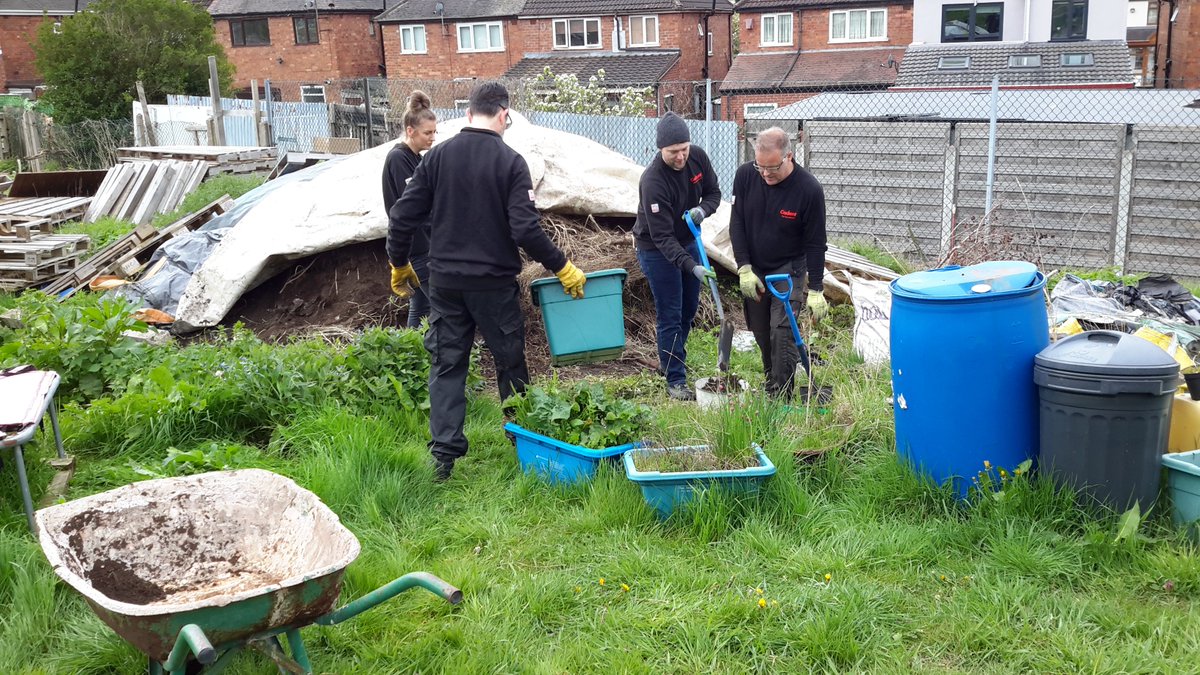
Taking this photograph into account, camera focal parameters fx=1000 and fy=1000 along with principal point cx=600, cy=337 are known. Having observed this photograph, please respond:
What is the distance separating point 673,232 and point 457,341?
6.16ft

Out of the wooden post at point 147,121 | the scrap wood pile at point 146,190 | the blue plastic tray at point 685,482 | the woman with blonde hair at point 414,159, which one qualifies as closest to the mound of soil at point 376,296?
the woman with blonde hair at point 414,159

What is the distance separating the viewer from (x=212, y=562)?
369cm

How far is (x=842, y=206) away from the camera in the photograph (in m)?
11.8

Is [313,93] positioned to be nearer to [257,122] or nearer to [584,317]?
[257,122]

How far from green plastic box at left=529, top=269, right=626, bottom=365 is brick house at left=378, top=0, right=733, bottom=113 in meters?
25.5

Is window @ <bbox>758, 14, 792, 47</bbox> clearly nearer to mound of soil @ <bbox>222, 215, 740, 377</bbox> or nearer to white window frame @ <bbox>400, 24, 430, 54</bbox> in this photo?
white window frame @ <bbox>400, 24, 430, 54</bbox>

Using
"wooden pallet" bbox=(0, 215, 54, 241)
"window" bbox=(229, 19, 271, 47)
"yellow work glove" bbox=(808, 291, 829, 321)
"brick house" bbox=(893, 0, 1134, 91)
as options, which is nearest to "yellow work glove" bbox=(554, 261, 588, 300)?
"yellow work glove" bbox=(808, 291, 829, 321)

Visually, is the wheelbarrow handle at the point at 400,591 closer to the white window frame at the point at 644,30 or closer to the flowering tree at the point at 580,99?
the flowering tree at the point at 580,99

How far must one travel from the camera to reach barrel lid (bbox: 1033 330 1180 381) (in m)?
3.83

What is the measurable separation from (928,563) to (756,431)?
1091mm

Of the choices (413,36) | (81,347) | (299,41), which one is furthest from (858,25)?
(81,347)

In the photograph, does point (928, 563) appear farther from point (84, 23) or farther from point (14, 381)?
point (84, 23)

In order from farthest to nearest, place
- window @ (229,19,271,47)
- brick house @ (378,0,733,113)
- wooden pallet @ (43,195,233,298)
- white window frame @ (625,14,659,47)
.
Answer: window @ (229,19,271,47)
white window frame @ (625,14,659,47)
brick house @ (378,0,733,113)
wooden pallet @ (43,195,233,298)

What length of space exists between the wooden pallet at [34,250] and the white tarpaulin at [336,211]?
8.37ft
